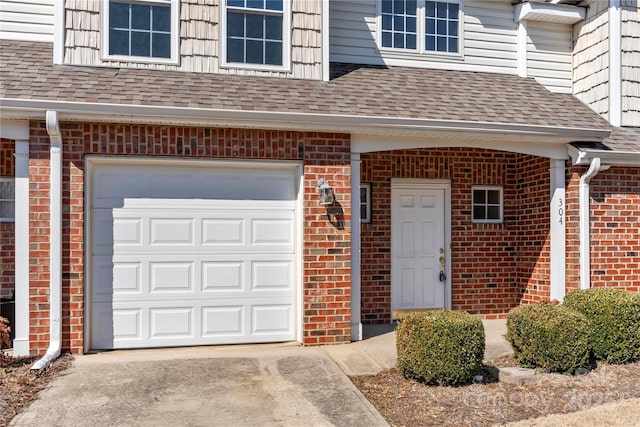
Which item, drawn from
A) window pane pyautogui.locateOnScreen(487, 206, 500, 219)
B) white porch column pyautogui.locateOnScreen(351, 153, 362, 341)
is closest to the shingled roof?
white porch column pyautogui.locateOnScreen(351, 153, 362, 341)

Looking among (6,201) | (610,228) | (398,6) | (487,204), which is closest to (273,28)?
(398,6)

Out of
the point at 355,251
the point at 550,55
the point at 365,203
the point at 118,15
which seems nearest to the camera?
the point at 355,251

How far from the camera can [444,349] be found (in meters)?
5.12

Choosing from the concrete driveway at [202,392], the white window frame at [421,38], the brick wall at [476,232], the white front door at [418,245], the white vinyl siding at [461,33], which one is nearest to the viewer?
the concrete driveway at [202,392]

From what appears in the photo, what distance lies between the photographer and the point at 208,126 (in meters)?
6.37

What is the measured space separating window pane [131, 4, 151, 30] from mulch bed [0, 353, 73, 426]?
430cm

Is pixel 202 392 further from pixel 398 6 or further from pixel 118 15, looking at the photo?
pixel 398 6

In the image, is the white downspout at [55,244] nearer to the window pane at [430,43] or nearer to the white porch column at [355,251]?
the white porch column at [355,251]

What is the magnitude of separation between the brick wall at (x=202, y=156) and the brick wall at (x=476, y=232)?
1507 millimetres

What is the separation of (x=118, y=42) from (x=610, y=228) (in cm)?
740

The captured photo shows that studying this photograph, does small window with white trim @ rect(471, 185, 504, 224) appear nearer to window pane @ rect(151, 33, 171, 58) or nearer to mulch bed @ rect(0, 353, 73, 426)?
window pane @ rect(151, 33, 171, 58)

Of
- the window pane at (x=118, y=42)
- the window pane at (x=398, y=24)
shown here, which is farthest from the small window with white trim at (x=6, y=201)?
the window pane at (x=398, y=24)

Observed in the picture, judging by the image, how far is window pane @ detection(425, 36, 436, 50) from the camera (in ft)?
29.3

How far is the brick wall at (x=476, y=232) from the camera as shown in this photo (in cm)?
823
